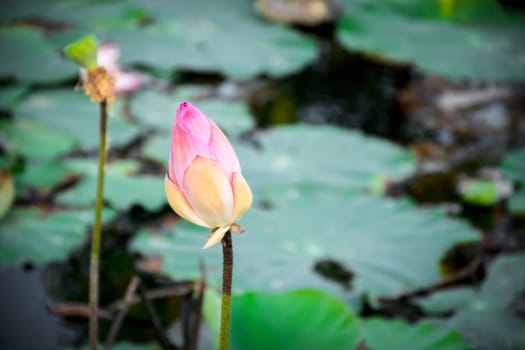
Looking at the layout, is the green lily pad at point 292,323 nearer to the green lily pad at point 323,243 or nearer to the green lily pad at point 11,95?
the green lily pad at point 323,243

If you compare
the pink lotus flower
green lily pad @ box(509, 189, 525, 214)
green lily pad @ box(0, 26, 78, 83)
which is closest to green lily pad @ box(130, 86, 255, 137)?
green lily pad @ box(0, 26, 78, 83)

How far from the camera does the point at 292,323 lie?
80cm

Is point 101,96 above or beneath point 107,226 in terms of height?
above

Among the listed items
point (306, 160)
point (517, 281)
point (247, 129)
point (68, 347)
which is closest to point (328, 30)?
point (247, 129)

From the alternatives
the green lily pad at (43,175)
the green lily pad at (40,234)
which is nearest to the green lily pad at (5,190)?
the green lily pad at (40,234)

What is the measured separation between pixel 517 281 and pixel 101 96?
86cm

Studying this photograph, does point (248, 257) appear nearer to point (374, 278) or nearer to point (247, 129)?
point (374, 278)

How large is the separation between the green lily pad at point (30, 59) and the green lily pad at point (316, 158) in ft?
1.74

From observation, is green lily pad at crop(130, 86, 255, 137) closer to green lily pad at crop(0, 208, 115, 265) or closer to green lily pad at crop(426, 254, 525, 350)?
green lily pad at crop(0, 208, 115, 265)

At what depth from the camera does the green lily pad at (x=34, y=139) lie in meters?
1.60

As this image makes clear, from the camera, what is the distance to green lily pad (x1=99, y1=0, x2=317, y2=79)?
86.0 inches

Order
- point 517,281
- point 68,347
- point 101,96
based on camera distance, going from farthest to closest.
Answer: point 517,281 < point 68,347 < point 101,96

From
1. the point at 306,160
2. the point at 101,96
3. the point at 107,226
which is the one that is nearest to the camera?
the point at 101,96

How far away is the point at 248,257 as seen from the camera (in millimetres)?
1243
